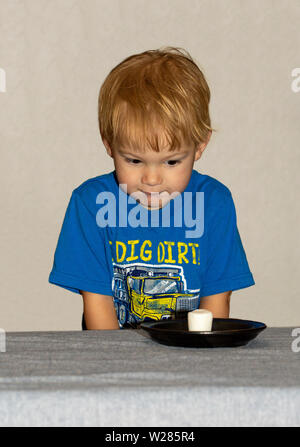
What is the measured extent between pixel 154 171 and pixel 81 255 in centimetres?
25

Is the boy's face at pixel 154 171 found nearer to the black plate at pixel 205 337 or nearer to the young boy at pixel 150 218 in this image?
the young boy at pixel 150 218

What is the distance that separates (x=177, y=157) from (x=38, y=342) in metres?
0.48

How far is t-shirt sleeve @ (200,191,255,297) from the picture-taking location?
142cm

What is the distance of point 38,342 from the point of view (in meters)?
0.99

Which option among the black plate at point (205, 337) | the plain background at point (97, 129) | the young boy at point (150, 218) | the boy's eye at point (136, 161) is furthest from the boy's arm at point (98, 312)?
the plain background at point (97, 129)

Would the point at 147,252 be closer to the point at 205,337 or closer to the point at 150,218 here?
the point at 150,218

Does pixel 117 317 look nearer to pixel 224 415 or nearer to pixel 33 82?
pixel 224 415

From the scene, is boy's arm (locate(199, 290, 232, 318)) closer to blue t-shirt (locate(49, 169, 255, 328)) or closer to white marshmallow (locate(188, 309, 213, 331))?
blue t-shirt (locate(49, 169, 255, 328))

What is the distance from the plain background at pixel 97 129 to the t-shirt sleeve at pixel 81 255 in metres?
1.15

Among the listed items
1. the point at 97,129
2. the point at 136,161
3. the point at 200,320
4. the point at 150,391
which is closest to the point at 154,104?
the point at 136,161

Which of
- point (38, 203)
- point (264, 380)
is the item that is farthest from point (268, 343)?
point (38, 203)

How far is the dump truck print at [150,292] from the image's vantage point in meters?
1.38

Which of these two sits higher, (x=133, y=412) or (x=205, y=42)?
(x=205, y=42)
